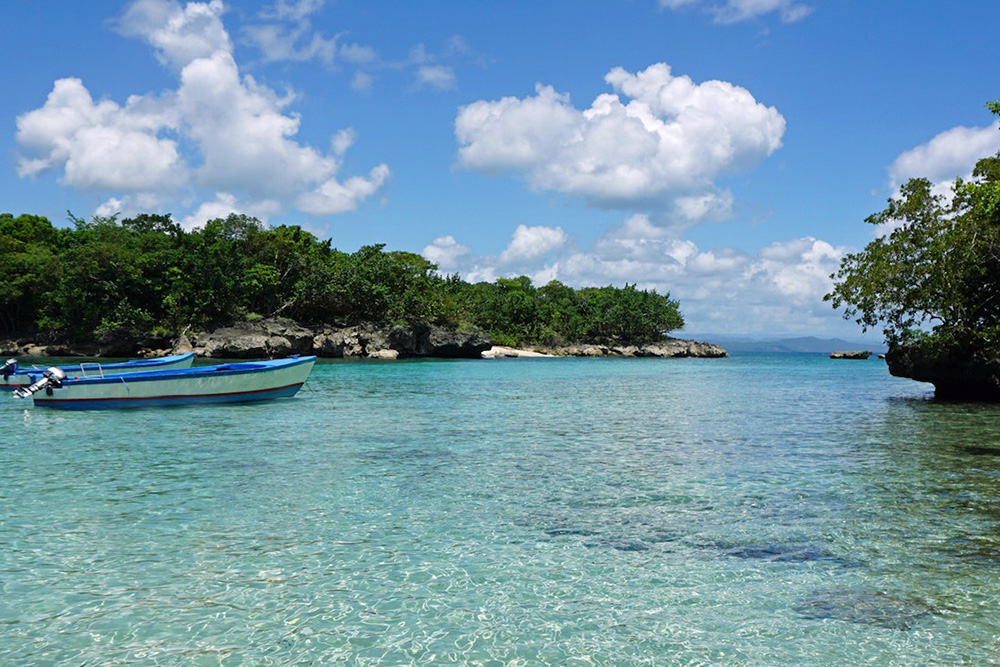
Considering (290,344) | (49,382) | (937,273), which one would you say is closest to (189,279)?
(290,344)

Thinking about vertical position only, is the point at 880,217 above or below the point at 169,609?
above

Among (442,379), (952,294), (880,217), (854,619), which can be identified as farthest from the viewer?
(442,379)

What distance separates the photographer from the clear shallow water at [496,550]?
5.52 meters

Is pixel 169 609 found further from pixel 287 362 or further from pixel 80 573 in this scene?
pixel 287 362

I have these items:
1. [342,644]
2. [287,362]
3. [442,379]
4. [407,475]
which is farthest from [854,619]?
[442,379]

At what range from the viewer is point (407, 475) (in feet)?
39.6

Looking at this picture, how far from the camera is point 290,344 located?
5894 cm

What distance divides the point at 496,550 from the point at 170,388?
18.2m

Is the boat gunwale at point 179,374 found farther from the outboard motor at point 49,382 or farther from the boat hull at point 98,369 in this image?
the boat hull at point 98,369

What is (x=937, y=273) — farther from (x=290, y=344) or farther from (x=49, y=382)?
(x=290, y=344)

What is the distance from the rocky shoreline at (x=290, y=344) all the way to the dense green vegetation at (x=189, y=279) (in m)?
1.68

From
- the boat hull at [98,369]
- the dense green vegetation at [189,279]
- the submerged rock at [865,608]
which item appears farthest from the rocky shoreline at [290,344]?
the submerged rock at [865,608]

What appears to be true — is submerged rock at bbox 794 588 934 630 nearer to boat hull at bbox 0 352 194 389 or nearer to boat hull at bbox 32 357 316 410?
boat hull at bbox 32 357 316 410

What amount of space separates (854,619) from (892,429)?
48.3 ft
